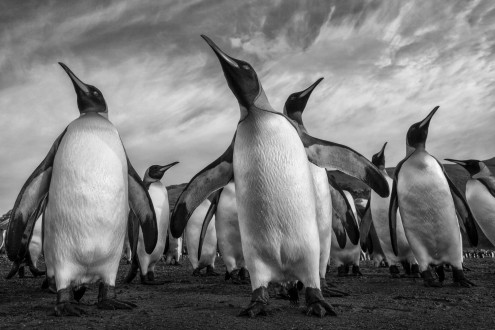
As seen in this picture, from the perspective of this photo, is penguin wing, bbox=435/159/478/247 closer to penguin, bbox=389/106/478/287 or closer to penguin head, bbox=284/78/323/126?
penguin, bbox=389/106/478/287

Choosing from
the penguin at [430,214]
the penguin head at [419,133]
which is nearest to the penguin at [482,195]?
the penguin at [430,214]

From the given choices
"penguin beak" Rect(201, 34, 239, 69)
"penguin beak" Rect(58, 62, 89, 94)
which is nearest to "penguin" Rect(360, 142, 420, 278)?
"penguin beak" Rect(201, 34, 239, 69)

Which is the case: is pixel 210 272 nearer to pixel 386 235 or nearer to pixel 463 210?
pixel 386 235

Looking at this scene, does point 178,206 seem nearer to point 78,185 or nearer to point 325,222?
point 78,185

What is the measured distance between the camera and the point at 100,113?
4816mm

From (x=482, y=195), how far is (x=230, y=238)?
5.03m

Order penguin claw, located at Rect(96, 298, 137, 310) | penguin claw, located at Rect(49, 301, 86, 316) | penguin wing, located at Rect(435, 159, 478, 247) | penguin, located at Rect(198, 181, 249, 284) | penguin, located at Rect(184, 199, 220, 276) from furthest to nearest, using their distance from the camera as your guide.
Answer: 1. penguin, located at Rect(184, 199, 220, 276)
2. penguin, located at Rect(198, 181, 249, 284)
3. penguin wing, located at Rect(435, 159, 478, 247)
4. penguin claw, located at Rect(96, 298, 137, 310)
5. penguin claw, located at Rect(49, 301, 86, 316)

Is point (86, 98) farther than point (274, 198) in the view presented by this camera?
Yes

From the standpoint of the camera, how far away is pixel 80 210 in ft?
12.7

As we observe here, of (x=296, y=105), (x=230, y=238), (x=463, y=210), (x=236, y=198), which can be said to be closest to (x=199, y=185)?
(x=236, y=198)

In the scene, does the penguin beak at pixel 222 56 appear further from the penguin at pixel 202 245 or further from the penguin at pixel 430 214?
the penguin at pixel 202 245

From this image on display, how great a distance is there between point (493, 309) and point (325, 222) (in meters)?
1.88

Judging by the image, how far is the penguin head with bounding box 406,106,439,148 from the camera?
261 inches

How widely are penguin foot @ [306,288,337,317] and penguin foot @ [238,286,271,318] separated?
327 millimetres
